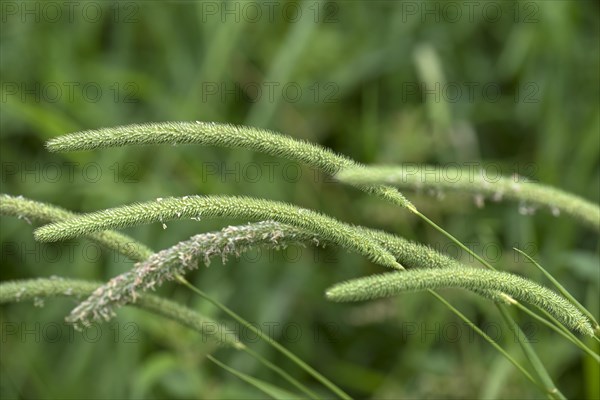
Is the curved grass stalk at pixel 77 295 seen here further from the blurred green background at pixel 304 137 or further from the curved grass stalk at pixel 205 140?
the blurred green background at pixel 304 137

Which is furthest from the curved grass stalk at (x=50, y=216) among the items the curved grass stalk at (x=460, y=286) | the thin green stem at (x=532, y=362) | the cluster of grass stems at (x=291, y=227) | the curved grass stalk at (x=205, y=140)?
the thin green stem at (x=532, y=362)

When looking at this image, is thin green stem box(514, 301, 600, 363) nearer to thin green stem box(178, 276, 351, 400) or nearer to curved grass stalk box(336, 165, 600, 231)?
curved grass stalk box(336, 165, 600, 231)

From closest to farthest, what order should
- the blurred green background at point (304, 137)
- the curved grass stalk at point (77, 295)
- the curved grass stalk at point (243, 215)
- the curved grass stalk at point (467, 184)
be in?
the curved grass stalk at point (467, 184), the curved grass stalk at point (243, 215), the curved grass stalk at point (77, 295), the blurred green background at point (304, 137)

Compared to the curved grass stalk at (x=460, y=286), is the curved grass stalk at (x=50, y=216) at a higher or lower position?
lower

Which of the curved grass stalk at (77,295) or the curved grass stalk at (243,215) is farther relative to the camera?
the curved grass stalk at (77,295)

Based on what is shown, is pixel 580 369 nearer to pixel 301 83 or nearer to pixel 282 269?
pixel 282 269

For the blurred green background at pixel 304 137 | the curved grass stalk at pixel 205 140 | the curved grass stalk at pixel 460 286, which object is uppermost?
the curved grass stalk at pixel 205 140

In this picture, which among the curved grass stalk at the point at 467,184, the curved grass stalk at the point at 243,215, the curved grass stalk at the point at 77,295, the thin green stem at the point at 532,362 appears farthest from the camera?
the curved grass stalk at the point at 77,295

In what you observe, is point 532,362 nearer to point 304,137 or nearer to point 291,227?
point 291,227

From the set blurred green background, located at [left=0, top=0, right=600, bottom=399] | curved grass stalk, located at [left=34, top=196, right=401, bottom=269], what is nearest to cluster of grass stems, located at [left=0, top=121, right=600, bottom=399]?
curved grass stalk, located at [left=34, top=196, right=401, bottom=269]
